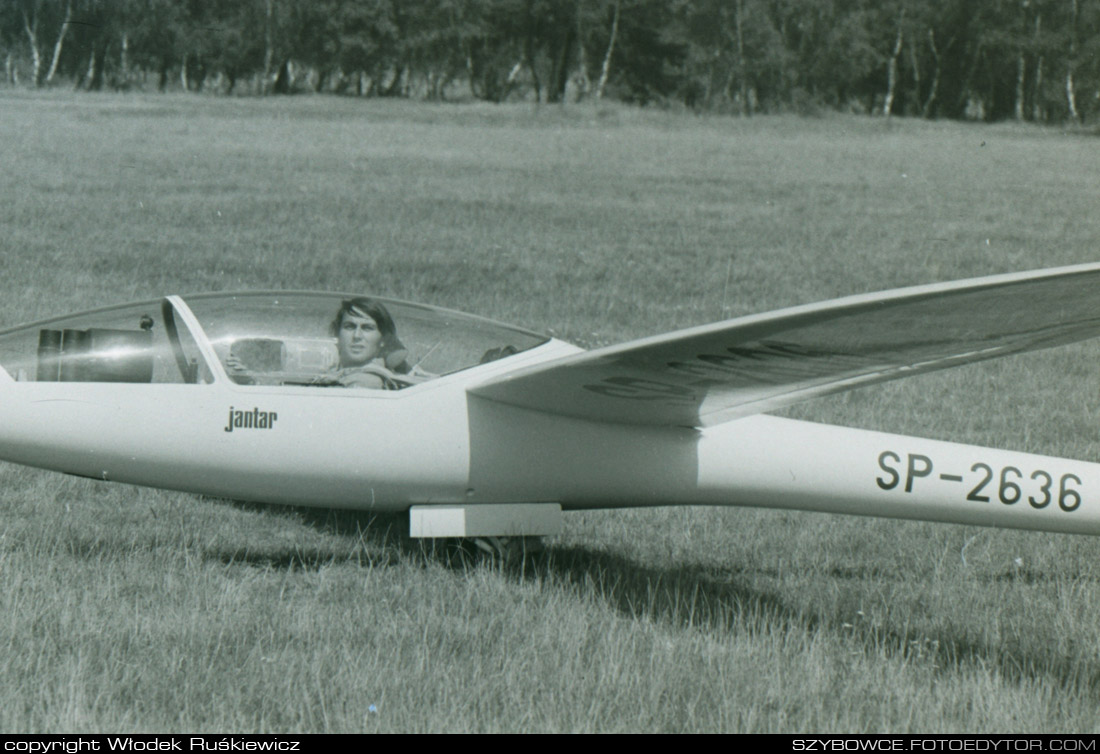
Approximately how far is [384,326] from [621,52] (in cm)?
3317

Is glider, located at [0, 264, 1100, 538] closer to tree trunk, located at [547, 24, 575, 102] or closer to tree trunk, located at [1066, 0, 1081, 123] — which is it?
tree trunk, located at [1066, 0, 1081, 123]

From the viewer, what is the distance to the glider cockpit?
218 inches

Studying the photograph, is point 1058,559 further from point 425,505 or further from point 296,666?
point 296,666

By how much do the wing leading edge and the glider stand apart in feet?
0.08

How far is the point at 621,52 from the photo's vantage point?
1468 inches

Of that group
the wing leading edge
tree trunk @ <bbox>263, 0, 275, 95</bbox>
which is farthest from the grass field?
tree trunk @ <bbox>263, 0, 275, 95</bbox>

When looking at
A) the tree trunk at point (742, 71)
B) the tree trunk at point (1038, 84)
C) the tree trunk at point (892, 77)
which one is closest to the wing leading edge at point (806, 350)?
the tree trunk at point (1038, 84)

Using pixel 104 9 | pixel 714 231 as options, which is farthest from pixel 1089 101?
pixel 104 9

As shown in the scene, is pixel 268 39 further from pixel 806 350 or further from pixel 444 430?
pixel 806 350

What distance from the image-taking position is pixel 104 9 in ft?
51.3

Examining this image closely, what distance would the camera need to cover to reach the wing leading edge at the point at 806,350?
3.93 meters

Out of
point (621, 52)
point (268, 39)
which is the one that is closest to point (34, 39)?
point (268, 39)

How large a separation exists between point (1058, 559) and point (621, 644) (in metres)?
3.17

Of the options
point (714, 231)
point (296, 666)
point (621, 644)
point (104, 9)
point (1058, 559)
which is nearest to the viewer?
point (296, 666)
